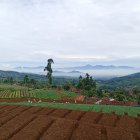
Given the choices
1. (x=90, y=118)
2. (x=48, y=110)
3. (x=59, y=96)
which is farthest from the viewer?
(x=59, y=96)

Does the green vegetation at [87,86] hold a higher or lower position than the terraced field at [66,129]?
higher

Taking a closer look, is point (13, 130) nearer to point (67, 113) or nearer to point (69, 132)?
point (69, 132)

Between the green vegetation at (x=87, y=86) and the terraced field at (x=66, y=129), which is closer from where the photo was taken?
the terraced field at (x=66, y=129)

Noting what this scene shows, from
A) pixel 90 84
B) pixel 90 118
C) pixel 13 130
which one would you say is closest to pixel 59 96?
pixel 90 84

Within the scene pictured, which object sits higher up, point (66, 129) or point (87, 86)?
point (87, 86)

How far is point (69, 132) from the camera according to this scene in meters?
24.2

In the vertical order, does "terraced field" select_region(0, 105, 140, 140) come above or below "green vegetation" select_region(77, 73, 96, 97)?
below

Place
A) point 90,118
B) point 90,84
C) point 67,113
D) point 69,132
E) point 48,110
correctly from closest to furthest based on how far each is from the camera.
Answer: point 69,132
point 90,118
point 67,113
point 48,110
point 90,84

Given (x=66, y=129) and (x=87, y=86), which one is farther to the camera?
(x=87, y=86)

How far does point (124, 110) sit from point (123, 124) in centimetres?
1175

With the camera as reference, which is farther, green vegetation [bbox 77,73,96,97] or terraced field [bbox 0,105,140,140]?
green vegetation [bbox 77,73,96,97]

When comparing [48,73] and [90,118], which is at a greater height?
[48,73]

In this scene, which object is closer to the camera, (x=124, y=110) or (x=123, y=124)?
(x=123, y=124)

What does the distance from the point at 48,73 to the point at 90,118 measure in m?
114
